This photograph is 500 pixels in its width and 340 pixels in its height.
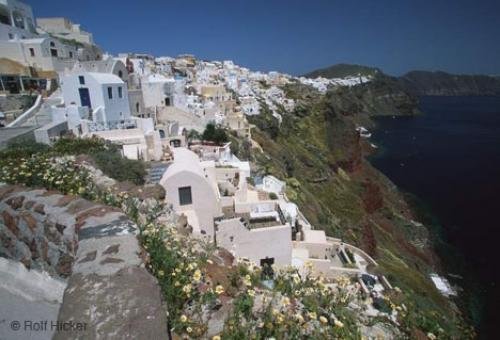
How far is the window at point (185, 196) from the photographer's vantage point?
12461mm

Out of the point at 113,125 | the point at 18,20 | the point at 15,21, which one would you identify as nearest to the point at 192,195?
the point at 113,125

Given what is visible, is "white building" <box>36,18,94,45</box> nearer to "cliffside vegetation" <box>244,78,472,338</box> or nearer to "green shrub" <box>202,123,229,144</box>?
"cliffside vegetation" <box>244,78,472,338</box>

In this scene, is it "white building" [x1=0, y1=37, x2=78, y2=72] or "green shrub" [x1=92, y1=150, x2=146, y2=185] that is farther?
"white building" [x1=0, y1=37, x2=78, y2=72]

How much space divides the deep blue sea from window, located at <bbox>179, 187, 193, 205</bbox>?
27.0m

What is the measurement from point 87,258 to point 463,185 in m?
63.4

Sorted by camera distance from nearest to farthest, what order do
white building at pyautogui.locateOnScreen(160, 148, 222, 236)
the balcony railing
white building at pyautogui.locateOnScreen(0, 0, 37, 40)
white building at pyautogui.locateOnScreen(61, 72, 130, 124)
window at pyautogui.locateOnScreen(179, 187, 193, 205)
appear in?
white building at pyautogui.locateOnScreen(160, 148, 222, 236)
window at pyautogui.locateOnScreen(179, 187, 193, 205)
the balcony railing
white building at pyautogui.locateOnScreen(61, 72, 130, 124)
white building at pyautogui.locateOnScreen(0, 0, 37, 40)

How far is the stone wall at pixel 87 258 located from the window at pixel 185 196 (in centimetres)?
739

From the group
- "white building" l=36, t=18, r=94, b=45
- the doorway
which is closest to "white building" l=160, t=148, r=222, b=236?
the doorway

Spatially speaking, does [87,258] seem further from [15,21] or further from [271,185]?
[15,21]

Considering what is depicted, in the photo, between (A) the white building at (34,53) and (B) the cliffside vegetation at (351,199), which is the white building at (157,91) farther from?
(B) the cliffside vegetation at (351,199)

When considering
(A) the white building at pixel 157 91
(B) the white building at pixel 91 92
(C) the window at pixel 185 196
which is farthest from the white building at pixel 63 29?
(C) the window at pixel 185 196

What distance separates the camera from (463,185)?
2030 inches

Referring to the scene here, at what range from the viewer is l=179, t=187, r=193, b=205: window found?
40.9 ft

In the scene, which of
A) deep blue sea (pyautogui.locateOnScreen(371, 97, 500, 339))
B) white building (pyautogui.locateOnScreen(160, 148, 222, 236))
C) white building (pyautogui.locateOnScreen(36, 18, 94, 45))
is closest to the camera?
white building (pyautogui.locateOnScreen(160, 148, 222, 236))
